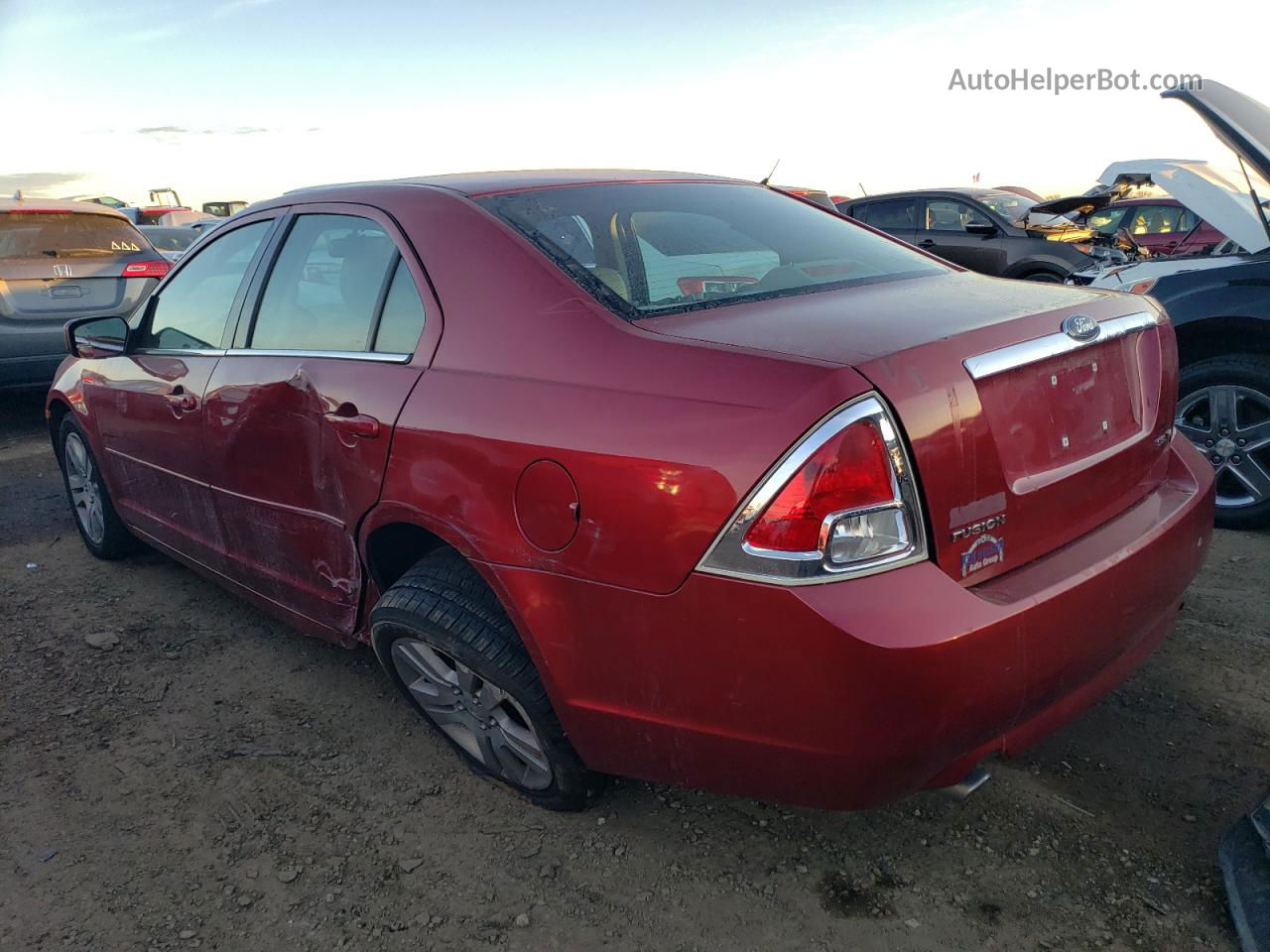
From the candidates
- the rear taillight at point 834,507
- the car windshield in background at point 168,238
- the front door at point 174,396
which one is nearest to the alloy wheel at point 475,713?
the rear taillight at point 834,507

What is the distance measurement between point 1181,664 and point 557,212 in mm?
2329

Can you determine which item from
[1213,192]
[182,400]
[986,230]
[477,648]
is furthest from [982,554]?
[986,230]

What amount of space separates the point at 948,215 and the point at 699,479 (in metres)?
9.99

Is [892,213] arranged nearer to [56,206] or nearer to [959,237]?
[959,237]

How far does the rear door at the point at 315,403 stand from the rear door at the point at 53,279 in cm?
476

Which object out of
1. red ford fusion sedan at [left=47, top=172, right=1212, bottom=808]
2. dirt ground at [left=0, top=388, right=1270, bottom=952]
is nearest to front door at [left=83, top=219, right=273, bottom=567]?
red ford fusion sedan at [left=47, top=172, right=1212, bottom=808]

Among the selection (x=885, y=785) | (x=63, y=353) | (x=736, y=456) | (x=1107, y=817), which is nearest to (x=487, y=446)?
(x=736, y=456)

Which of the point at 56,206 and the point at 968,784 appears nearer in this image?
the point at 968,784

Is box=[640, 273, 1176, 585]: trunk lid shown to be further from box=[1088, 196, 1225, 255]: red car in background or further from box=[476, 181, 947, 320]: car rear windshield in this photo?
box=[1088, 196, 1225, 255]: red car in background

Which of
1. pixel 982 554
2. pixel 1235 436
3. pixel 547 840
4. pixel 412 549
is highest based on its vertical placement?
pixel 982 554

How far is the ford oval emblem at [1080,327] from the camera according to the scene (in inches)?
78.9

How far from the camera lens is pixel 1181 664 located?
9.70ft

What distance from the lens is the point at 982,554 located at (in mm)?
1795

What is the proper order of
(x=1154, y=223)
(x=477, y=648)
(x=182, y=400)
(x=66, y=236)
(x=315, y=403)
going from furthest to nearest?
(x=1154, y=223) → (x=66, y=236) → (x=182, y=400) → (x=315, y=403) → (x=477, y=648)
